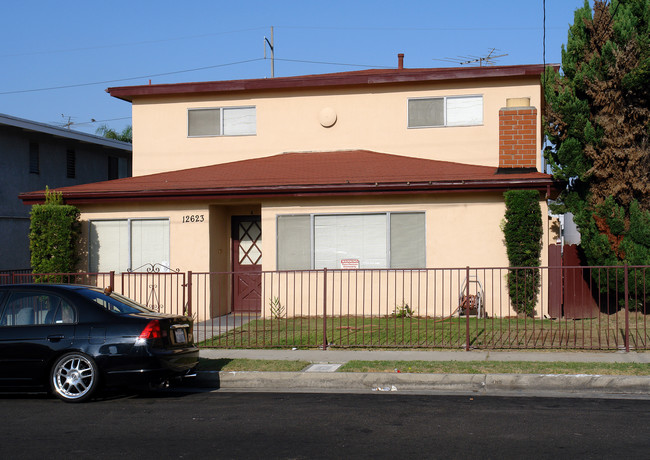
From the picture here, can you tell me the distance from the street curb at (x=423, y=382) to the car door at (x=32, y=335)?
7.06ft

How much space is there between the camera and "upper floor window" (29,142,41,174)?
24.6 metres

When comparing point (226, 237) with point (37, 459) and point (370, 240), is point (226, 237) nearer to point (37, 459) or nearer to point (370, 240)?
point (370, 240)

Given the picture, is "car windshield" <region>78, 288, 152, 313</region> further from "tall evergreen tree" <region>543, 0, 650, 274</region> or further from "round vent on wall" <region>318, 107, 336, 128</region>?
"round vent on wall" <region>318, 107, 336, 128</region>

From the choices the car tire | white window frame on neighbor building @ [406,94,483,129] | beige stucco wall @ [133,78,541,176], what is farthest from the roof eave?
the car tire

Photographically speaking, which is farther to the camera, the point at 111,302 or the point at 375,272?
the point at 375,272

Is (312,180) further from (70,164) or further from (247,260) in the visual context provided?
(70,164)

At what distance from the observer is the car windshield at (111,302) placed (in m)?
9.41

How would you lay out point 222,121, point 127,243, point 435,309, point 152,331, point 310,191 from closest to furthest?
point 152,331 < point 435,309 < point 310,191 < point 127,243 < point 222,121

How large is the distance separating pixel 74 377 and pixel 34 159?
58.0 ft

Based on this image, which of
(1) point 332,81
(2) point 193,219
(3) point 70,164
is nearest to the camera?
(2) point 193,219

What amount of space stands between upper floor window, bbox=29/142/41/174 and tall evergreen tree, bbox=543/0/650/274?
17.3 m

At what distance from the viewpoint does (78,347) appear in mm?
8883

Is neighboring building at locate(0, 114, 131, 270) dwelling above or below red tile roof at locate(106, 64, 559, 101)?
below

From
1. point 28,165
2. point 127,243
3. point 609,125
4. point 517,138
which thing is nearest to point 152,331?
point 127,243
